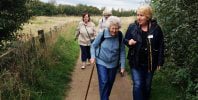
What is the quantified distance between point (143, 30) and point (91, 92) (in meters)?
3.59

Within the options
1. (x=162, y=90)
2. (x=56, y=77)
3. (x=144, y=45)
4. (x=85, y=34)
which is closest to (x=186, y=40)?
(x=144, y=45)

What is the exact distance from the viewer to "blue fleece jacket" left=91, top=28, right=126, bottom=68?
31.2 ft

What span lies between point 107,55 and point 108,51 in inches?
3.1

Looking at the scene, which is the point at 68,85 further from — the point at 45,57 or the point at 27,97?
the point at 27,97

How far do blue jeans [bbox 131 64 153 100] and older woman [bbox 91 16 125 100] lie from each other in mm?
521

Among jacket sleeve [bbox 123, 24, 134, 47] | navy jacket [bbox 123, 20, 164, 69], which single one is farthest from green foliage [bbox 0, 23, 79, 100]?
navy jacket [bbox 123, 20, 164, 69]

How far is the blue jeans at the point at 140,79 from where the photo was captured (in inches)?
359

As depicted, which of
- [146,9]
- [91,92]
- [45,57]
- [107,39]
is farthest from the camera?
[45,57]

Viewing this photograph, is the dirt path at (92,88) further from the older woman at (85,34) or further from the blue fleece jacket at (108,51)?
the blue fleece jacket at (108,51)

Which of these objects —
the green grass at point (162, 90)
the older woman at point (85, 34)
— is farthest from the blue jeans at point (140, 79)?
the older woman at point (85, 34)

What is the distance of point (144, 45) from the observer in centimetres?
894

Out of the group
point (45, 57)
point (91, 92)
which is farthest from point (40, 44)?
point (91, 92)

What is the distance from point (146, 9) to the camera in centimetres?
878

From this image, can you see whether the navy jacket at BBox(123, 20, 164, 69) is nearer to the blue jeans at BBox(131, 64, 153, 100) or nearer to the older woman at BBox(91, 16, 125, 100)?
the blue jeans at BBox(131, 64, 153, 100)
